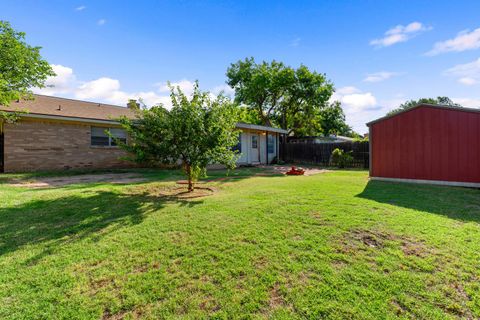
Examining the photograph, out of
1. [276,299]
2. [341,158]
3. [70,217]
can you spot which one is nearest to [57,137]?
[70,217]

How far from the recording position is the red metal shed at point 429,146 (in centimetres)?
746

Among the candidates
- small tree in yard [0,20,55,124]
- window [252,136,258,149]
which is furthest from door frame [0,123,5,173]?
window [252,136,258,149]

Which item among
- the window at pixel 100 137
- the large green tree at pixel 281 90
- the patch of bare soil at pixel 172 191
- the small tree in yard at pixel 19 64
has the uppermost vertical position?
the large green tree at pixel 281 90

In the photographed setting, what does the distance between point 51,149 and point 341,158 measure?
1564cm

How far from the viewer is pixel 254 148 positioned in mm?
17344

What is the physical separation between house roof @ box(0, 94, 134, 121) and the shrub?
42.2 feet

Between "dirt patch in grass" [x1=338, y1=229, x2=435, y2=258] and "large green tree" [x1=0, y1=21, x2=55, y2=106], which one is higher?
"large green tree" [x1=0, y1=21, x2=55, y2=106]

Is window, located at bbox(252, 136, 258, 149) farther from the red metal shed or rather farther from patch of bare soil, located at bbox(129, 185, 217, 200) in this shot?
patch of bare soil, located at bbox(129, 185, 217, 200)

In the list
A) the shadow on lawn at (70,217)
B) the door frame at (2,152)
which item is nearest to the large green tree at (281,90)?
the door frame at (2,152)

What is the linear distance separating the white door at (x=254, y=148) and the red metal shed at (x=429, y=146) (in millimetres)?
8739

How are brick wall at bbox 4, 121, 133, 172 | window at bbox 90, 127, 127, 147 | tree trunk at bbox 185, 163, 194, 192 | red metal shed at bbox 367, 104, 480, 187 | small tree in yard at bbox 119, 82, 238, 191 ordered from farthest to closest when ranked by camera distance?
window at bbox 90, 127, 127, 147, brick wall at bbox 4, 121, 133, 172, red metal shed at bbox 367, 104, 480, 187, tree trunk at bbox 185, 163, 194, 192, small tree in yard at bbox 119, 82, 238, 191

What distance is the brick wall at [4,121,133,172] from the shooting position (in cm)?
995

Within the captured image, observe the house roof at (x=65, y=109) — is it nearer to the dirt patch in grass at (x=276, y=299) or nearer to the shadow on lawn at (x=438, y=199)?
the dirt patch in grass at (x=276, y=299)

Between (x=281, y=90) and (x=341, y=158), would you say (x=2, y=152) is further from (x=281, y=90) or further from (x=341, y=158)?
(x=281, y=90)
